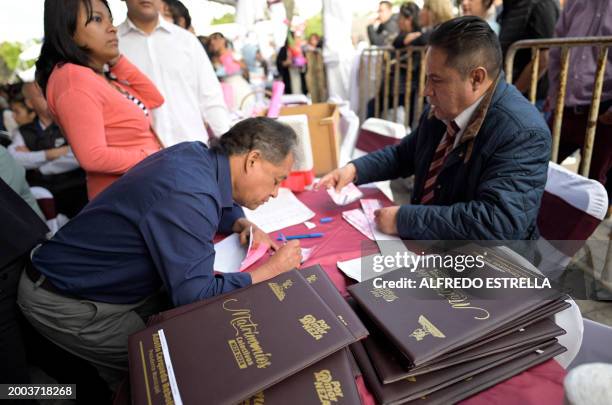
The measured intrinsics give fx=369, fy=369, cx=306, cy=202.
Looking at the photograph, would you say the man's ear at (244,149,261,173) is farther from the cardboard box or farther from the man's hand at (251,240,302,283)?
the cardboard box

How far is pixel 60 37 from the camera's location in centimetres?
147

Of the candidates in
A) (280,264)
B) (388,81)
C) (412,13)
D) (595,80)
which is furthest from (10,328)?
(412,13)

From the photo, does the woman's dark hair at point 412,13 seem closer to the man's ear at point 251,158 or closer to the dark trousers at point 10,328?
the man's ear at point 251,158

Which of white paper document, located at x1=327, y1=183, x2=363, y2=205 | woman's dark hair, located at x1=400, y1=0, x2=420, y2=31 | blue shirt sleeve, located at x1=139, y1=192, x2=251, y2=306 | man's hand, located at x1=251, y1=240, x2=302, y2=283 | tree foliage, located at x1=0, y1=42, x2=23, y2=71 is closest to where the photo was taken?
blue shirt sleeve, located at x1=139, y1=192, x2=251, y2=306

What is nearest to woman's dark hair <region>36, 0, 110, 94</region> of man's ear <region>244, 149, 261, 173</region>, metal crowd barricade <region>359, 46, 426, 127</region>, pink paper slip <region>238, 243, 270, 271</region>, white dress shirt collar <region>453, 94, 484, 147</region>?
man's ear <region>244, 149, 261, 173</region>

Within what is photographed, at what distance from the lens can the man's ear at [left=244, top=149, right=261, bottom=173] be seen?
4.06 feet

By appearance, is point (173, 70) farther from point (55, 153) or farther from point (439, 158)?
point (55, 153)

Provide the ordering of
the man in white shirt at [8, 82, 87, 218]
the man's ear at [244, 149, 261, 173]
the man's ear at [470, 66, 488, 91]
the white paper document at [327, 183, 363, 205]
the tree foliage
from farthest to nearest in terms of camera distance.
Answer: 1. the tree foliage
2. the man in white shirt at [8, 82, 87, 218]
3. the white paper document at [327, 183, 363, 205]
4. the man's ear at [470, 66, 488, 91]
5. the man's ear at [244, 149, 261, 173]

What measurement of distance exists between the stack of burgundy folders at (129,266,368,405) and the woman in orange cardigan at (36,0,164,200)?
944 mm

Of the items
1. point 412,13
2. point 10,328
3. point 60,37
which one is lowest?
point 10,328

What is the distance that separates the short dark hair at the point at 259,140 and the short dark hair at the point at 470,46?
0.67m

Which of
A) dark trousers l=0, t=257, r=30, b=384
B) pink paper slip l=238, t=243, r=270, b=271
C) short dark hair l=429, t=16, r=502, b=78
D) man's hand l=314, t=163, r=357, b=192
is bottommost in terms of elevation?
dark trousers l=0, t=257, r=30, b=384

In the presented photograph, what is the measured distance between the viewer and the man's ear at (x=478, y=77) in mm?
1353

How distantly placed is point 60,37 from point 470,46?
62.1 inches
